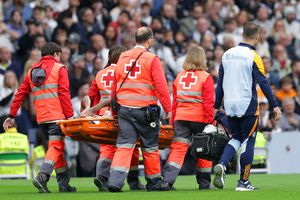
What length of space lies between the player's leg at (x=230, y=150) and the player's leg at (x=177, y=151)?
1.12 metres

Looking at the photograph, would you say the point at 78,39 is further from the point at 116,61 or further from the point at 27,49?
the point at 116,61

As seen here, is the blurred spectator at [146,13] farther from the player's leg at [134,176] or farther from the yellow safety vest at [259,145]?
the player's leg at [134,176]

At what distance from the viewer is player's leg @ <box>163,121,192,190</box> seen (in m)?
17.8

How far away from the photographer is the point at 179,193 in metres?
16.8

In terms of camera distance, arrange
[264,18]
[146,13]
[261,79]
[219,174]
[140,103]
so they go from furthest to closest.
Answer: [264,18] < [146,13] < [140,103] < [261,79] < [219,174]

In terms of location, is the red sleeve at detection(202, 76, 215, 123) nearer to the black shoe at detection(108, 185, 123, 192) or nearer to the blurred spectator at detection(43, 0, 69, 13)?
the black shoe at detection(108, 185, 123, 192)

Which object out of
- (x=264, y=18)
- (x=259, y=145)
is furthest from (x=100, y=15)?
(x=259, y=145)

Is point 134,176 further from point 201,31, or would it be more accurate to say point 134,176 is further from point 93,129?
point 201,31

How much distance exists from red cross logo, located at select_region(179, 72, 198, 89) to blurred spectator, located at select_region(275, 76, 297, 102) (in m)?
11.1

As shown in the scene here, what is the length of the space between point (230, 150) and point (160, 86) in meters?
1.37

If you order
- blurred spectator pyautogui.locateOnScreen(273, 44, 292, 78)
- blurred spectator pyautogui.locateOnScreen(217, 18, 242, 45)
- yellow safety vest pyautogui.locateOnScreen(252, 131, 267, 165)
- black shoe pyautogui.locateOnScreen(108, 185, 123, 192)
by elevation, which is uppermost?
blurred spectator pyautogui.locateOnScreen(217, 18, 242, 45)

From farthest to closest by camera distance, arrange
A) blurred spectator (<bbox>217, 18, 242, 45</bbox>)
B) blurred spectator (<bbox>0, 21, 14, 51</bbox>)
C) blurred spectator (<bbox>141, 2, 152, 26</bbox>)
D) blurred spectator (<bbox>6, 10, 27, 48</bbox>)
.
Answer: blurred spectator (<bbox>217, 18, 242, 45</bbox>) → blurred spectator (<bbox>141, 2, 152, 26</bbox>) → blurred spectator (<bbox>6, 10, 27, 48</bbox>) → blurred spectator (<bbox>0, 21, 14, 51</bbox>)

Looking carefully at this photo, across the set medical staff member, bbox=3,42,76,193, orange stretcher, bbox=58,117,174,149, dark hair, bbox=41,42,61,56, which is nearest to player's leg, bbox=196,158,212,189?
orange stretcher, bbox=58,117,174,149

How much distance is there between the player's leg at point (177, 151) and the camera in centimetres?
1778
